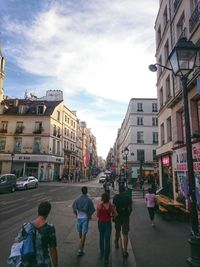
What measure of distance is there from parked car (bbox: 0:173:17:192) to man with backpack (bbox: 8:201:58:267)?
22.8m

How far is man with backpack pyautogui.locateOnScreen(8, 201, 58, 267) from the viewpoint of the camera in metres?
3.25

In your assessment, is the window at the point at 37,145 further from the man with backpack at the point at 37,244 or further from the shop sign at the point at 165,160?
the man with backpack at the point at 37,244

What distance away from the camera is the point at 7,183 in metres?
25.6

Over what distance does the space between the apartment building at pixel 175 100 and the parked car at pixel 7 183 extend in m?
14.8

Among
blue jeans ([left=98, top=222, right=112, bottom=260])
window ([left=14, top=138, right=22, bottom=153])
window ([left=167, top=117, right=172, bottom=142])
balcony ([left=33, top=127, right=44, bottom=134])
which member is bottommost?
blue jeans ([left=98, top=222, right=112, bottom=260])

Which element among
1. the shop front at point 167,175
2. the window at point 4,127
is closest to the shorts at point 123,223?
the shop front at point 167,175

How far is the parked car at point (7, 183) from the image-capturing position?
24812 mm

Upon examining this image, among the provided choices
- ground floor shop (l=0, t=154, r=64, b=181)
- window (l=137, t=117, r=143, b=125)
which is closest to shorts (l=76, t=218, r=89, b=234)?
ground floor shop (l=0, t=154, r=64, b=181)

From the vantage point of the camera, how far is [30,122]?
50.5 metres

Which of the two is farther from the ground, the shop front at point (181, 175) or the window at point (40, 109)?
the window at point (40, 109)

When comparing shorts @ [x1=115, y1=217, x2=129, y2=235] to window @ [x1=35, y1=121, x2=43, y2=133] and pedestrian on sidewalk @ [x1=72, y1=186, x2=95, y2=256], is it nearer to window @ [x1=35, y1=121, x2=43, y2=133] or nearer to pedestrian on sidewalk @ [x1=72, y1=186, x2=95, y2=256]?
pedestrian on sidewalk @ [x1=72, y1=186, x2=95, y2=256]

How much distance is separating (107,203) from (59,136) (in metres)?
49.1

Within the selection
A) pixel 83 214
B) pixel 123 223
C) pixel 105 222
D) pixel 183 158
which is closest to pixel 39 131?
pixel 183 158

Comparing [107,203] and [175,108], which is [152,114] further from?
[107,203]
